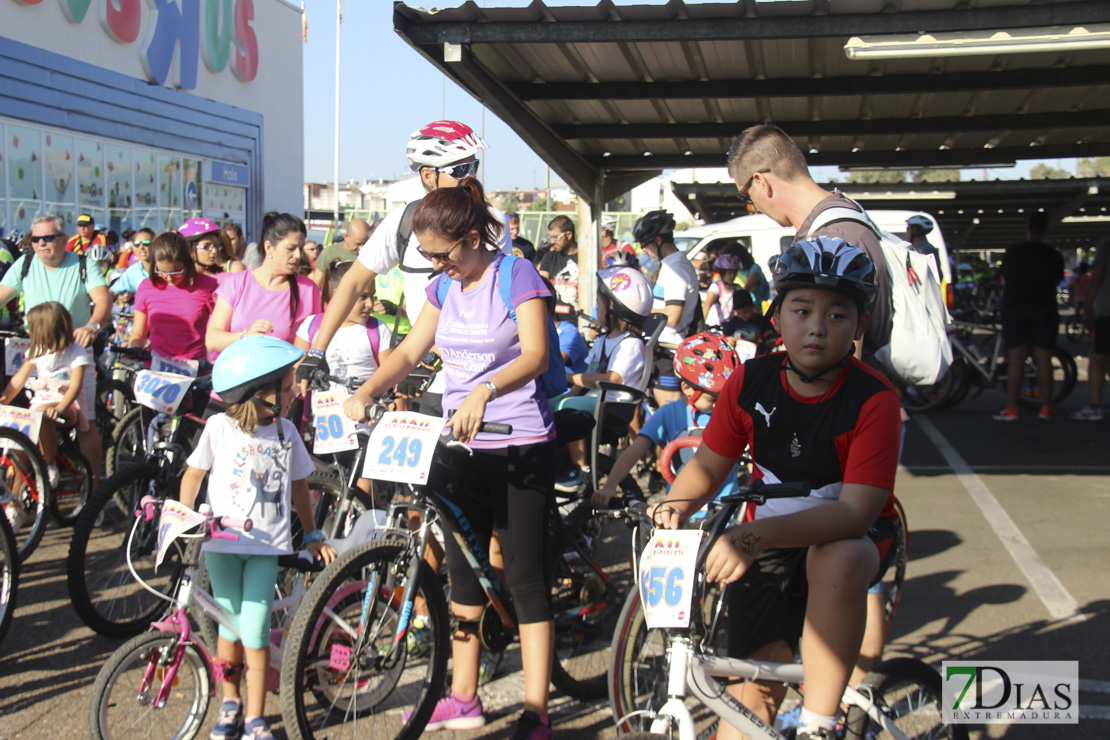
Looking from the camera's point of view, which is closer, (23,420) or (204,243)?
(23,420)

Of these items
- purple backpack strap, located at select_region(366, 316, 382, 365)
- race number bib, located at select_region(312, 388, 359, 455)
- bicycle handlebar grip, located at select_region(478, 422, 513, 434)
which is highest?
purple backpack strap, located at select_region(366, 316, 382, 365)

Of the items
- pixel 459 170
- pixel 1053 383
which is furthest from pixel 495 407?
pixel 1053 383

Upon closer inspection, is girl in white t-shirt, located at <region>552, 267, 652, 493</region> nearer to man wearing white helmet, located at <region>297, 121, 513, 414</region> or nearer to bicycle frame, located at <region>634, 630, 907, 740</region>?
man wearing white helmet, located at <region>297, 121, 513, 414</region>

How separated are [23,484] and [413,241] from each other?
9.90 feet

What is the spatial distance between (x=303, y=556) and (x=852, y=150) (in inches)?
343

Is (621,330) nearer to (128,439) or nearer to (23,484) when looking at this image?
(128,439)

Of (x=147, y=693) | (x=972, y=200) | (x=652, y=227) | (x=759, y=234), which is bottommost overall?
(x=147, y=693)

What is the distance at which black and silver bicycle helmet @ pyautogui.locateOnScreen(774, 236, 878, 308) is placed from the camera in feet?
7.88

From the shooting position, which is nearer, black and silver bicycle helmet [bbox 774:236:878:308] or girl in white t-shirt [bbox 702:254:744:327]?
black and silver bicycle helmet [bbox 774:236:878:308]

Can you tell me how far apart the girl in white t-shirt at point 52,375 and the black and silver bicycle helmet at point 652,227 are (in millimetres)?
5056

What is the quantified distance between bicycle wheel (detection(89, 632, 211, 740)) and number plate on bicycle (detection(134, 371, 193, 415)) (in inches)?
71.8

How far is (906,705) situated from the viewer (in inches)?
110

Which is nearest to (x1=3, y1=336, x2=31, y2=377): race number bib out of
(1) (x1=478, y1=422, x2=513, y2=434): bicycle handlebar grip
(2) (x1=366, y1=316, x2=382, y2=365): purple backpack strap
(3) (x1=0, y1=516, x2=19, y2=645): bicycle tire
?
(3) (x1=0, y1=516, x2=19, y2=645): bicycle tire

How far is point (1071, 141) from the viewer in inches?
391
